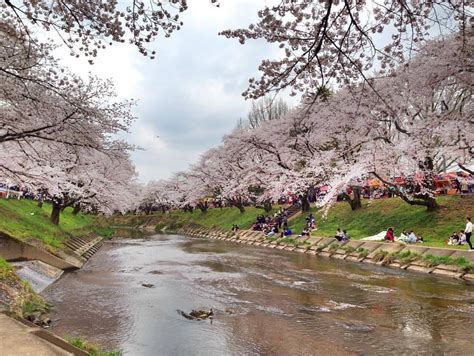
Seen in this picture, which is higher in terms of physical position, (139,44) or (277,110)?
(277,110)

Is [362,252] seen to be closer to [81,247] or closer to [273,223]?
[273,223]

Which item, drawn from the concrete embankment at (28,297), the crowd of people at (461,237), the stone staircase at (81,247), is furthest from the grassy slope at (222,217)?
the concrete embankment at (28,297)

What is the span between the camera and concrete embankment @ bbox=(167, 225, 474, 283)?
51.0 ft

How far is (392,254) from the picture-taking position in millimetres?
19188

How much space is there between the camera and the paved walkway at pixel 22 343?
5.45m

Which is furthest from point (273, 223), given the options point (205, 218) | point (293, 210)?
point (205, 218)

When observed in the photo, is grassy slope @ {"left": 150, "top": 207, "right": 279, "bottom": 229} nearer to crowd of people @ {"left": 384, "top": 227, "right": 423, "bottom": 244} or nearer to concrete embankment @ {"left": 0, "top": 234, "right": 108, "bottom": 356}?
crowd of people @ {"left": 384, "top": 227, "right": 423, "bottom": 244}

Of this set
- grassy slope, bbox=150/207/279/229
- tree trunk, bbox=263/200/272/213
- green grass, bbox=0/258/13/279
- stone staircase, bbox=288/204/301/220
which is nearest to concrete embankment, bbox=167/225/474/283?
stone staircase, bbox=288/204/301/220

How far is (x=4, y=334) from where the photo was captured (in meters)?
6.14

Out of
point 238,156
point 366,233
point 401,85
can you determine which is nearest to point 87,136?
point 401,85

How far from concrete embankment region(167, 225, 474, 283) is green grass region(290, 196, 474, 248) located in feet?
5.12

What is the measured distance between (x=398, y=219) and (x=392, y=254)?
21.8ft

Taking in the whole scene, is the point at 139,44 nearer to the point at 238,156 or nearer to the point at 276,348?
the point at 276,348

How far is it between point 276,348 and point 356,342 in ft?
5.50
